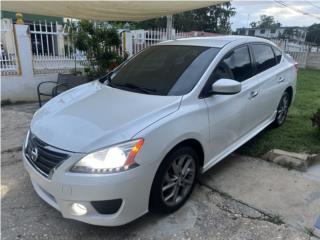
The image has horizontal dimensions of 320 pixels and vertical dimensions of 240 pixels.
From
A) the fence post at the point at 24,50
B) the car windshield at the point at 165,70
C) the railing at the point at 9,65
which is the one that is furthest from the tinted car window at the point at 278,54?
the railing at the point at 9,65

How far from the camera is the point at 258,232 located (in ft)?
8.64

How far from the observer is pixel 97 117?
267 centimetres

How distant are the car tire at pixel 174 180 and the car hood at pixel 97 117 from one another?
41 centimetres

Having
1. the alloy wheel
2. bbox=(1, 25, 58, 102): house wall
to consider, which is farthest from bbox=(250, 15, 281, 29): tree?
the alloy wheel

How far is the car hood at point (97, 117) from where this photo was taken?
2.38m

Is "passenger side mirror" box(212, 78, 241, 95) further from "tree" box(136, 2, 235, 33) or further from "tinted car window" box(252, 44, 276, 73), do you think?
"tree" box(136, 2, 235, 33)

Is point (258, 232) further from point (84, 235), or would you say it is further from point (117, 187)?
point (84, 235)

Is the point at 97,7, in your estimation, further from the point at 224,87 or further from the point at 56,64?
the point at 224,87

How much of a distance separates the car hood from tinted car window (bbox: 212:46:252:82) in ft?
2.51

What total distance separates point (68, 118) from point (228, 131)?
5.90 ft

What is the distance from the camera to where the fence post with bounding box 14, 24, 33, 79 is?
22.8 ft

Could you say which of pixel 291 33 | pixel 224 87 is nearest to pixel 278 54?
pixel 224 87

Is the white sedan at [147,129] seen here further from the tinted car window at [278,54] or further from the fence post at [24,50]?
the fence post at [24,50]

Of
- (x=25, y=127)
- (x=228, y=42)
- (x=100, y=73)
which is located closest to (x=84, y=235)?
(x=228, y=42)
